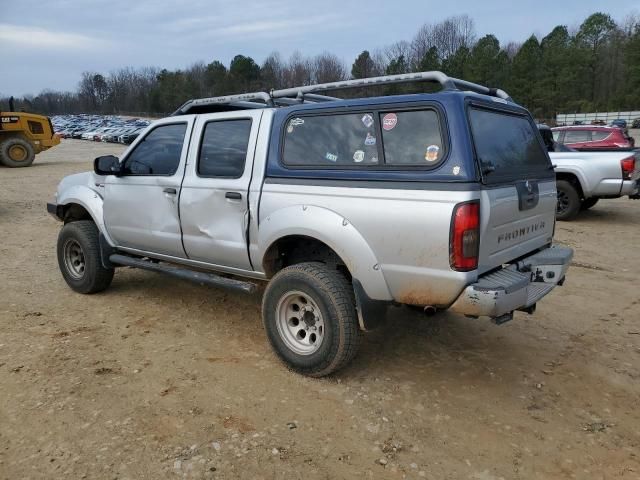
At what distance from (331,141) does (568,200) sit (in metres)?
7.90

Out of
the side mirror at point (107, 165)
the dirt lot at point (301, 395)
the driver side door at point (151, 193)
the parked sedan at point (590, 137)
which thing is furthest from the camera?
the parked sedan at point (590, 137)

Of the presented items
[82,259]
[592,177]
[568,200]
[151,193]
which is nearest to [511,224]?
[151,193]

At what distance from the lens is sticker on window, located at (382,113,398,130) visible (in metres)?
3.28

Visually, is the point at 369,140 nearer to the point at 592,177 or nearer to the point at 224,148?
the point at 224,148

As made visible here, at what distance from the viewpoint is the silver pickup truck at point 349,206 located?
304cm

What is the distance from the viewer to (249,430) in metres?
3.08

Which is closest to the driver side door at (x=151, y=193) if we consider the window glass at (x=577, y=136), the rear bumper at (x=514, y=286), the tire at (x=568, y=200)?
the rear bumper at (x=514, y=286)

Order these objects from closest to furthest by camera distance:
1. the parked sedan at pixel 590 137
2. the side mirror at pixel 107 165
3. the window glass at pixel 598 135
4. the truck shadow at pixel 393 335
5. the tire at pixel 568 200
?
the truck shadow at pixel 393 335 → the side mirror at pixel 107 165 → the tire at pixel 568 200 → the parked sedan at pixel 590 137 → the window glass at pixel 598 135

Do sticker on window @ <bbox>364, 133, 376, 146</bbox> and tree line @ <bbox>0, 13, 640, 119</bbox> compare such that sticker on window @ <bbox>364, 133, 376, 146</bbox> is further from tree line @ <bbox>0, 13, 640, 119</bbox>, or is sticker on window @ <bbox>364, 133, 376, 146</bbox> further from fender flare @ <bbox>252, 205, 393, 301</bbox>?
tree line @ <bbox>0, 13, 640, 119</bbox>

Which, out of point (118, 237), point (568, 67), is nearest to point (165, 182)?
point (118, 237)

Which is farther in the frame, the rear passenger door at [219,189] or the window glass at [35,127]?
the window glass at [35,127]

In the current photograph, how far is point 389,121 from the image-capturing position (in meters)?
3.30

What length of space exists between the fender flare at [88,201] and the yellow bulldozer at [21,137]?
57.2ft

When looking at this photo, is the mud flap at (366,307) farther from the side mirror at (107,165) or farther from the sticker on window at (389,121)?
the side mirror at (107,165)
